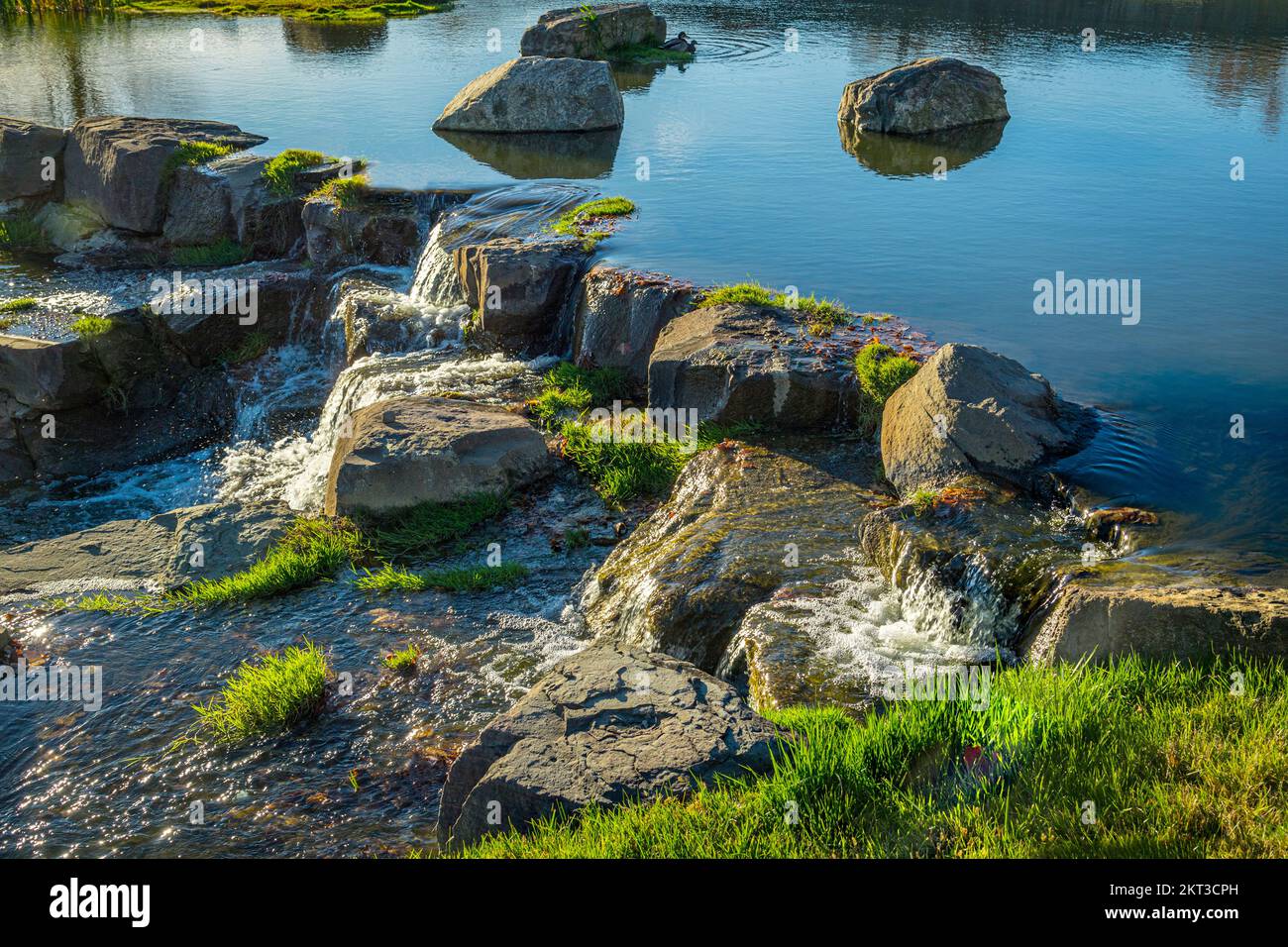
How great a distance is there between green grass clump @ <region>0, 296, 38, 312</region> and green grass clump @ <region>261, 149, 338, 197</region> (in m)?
4.24

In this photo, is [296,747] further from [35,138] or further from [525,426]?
[35,138]

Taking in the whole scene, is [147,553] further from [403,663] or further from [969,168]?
[969,168]

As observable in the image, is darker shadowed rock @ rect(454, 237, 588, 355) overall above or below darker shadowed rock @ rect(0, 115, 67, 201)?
below

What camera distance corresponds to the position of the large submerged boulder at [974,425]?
28.8 feet

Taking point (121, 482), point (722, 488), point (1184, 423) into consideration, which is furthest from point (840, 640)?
point (121, 482)

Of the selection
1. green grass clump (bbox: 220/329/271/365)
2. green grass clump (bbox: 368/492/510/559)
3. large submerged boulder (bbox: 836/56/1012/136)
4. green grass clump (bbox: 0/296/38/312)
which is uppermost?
large submerged boulder (bbox: 836/56/1012/136)

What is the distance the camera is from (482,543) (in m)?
9.97

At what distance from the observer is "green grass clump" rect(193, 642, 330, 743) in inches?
289

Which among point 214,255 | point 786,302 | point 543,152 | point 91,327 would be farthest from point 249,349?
point 786,302

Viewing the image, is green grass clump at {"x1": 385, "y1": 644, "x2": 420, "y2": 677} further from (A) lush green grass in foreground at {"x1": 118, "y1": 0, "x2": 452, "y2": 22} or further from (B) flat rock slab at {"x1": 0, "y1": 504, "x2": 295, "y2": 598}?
(A) lush green grass in foreground at {"x1": 118, "y1": 0, "x2": 452, "y2": 22}

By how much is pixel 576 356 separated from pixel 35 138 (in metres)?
13.6

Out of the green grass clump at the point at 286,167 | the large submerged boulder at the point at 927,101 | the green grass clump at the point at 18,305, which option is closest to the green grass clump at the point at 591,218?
the green grass clump at the point at 286,167

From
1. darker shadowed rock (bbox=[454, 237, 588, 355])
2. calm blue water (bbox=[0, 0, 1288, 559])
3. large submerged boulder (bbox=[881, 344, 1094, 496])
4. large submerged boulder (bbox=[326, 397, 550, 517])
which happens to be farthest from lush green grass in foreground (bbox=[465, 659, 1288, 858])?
darker shadowed rock (bbox=[454, 237, 588, 355])

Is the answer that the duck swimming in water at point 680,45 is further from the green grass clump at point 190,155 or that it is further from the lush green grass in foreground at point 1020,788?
the lush green grass in foreground at point 1020,788
